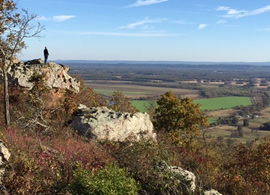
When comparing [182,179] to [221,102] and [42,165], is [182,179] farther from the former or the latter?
[221,102]

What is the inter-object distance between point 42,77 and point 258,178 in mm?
19801

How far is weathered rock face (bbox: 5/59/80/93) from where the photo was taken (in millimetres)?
24906

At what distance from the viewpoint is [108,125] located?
22.0 m

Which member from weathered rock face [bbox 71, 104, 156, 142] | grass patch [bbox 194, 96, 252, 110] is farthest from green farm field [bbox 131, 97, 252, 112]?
weathered rock face [bbox 71, 104, 156, 142]

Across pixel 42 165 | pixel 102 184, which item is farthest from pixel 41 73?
pixel 102 184

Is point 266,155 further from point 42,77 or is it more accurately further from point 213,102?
point 213,102

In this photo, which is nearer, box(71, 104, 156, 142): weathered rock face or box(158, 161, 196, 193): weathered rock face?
box(158, 161, 196, 193): weathered rock face

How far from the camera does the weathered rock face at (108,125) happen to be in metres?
21.3

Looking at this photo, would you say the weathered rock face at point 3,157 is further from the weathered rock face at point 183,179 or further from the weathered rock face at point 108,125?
the weathered rock face at point 108,125

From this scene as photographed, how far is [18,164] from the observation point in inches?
482

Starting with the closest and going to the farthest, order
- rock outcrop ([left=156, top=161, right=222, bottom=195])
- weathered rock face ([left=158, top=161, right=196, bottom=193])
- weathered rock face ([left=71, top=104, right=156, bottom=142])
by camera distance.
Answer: rock outcrop ([left=156, top=161, right=222, bottom=195]) < weathered rock face ([left=158, top=161, right=196, bottom=193]) < weathered rock face ([left=71, top=104, right=156, bottom=142])

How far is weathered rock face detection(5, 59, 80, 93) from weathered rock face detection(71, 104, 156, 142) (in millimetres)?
4382

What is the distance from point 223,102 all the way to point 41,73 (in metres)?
164

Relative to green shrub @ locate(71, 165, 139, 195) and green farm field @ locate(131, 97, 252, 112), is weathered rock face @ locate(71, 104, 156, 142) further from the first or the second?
green farm field @ locate(131, 97, 252, 112)
